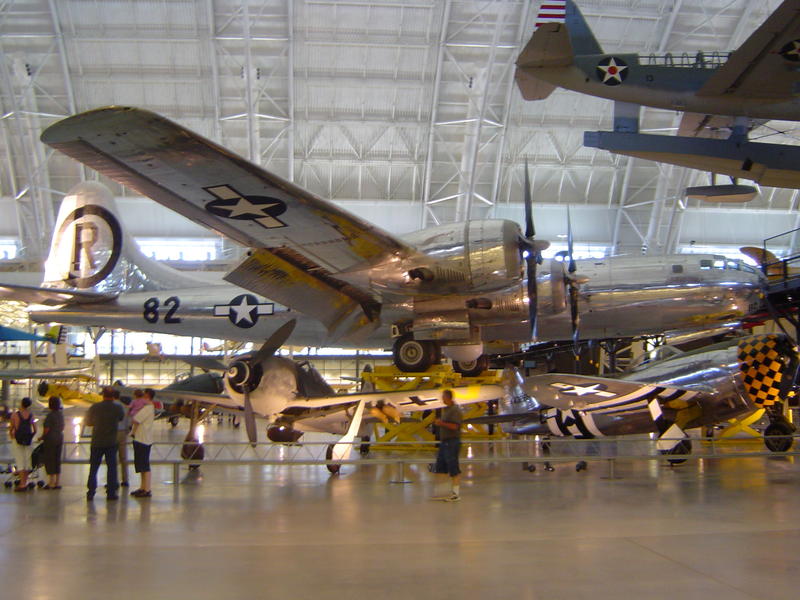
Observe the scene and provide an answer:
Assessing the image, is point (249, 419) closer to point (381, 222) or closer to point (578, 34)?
point (578, 34)

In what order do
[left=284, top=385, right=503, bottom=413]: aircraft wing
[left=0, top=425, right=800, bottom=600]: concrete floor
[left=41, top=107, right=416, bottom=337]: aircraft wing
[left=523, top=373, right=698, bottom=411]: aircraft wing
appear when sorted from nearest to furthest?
1. [left=0, top=425, right=800, bottom=600]: concrete floor
2. [left=41, top=107, right=416, bottom=337]: aircraft wing
3. [left=523, top=373, right=698, bottom=411]: aircraft wing
4. [left=284, top=385, right=503, bottom=413]: aircraft wing

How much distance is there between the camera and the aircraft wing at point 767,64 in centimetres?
827

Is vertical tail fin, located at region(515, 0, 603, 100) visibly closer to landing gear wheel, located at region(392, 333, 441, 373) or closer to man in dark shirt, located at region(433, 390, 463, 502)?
landing gear wheel, located at region(392, 333, 441, 373)

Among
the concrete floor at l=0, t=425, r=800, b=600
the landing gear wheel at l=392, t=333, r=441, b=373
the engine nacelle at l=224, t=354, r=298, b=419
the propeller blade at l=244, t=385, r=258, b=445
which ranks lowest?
the concrete floor at l=0, t=425, r=800, b=600

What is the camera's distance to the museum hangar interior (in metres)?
5.32

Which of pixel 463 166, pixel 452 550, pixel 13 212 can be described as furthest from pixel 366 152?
pixel 452 550

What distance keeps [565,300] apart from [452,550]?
21.1 ft

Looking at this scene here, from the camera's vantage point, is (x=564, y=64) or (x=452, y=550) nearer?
(x=452, y=550)

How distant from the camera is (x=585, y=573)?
5051 millimetres

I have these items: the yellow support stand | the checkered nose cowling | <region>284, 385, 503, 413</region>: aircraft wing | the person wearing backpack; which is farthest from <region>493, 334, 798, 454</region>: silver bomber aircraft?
the person wearing backpack

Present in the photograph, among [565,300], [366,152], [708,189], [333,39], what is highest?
[333,39]

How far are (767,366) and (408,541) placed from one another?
25.9 ft

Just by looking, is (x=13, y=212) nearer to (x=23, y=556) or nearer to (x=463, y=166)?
(x=463, y=166)

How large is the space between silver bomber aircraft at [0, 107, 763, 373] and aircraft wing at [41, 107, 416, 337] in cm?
2
